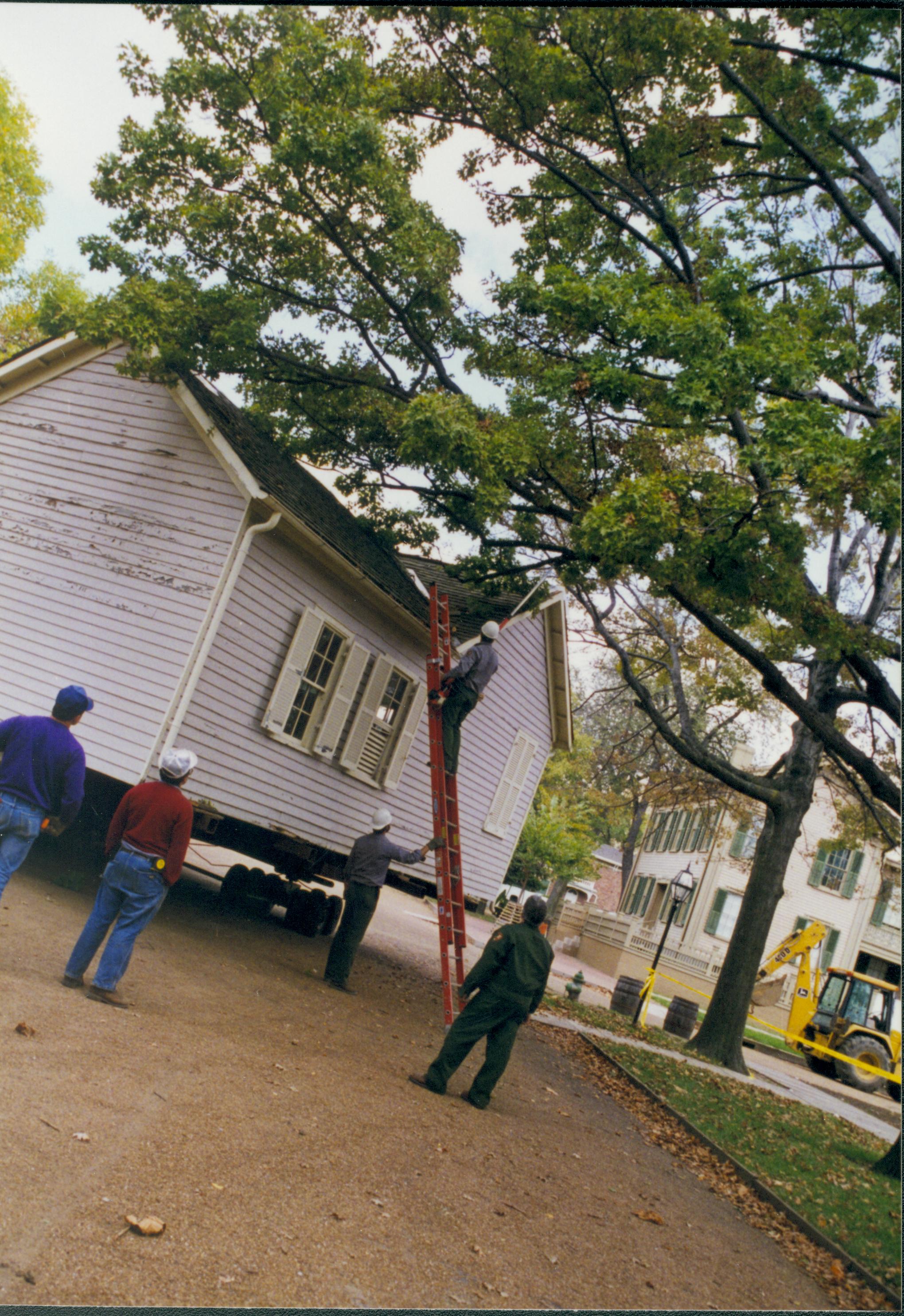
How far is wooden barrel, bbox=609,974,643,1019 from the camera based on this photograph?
58.8 feet

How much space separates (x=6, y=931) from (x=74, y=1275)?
4856 mm

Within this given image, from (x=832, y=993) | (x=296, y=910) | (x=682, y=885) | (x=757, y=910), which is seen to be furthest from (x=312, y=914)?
(x=832, y=993)

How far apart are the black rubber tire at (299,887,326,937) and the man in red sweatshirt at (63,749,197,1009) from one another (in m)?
7.10

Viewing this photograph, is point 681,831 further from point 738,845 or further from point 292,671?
point 292,671

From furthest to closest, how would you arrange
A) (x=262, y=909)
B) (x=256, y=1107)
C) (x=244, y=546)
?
(x=262, y=909) < (x=244, y=546) < (x=256, y=1107)

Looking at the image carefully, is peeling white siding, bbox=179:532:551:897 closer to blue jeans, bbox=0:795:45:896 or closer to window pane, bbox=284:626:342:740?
window pane, bbox=284:626:342:740

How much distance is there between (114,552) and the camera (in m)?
10.4

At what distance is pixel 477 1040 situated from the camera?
7289mm

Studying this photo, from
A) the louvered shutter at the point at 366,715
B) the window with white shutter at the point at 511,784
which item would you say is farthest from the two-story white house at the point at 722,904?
the louvered shutter at the point at 366,715

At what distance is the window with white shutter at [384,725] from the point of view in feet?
42.3

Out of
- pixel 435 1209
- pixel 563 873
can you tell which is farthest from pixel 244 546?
pixel 563 873

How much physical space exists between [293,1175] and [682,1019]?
14.0 metres

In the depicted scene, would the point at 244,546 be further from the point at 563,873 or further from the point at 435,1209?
the point at 563,873

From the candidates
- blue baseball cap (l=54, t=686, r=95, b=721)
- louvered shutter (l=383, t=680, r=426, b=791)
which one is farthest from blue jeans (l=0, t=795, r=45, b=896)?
louvered shutter (l=383, t=680, r=426, b=791)
